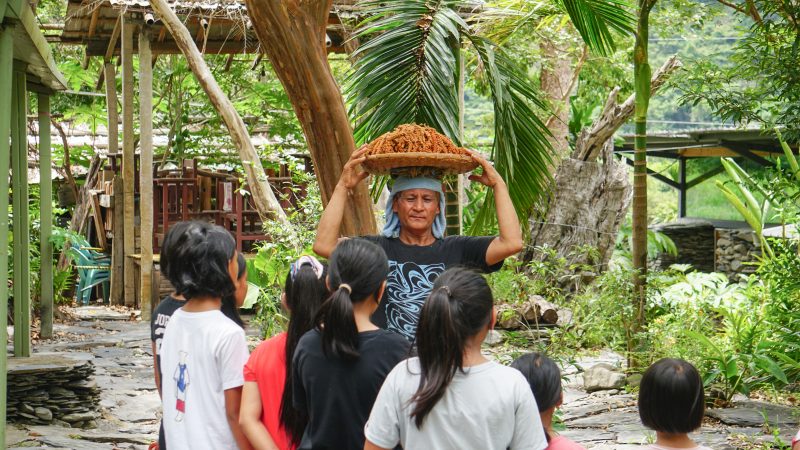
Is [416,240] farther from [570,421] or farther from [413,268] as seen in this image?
[570,421]

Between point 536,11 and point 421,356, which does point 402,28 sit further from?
point 421,356

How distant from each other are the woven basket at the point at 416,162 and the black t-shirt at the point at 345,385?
42.4 inches

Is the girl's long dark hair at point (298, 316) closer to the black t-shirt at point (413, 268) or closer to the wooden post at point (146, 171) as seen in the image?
the black t-shirt at point (413, 268)

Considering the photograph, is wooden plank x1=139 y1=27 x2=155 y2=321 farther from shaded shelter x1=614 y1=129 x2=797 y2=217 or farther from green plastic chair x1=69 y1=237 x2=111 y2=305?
shaded shelter x1=614 y1=129 x2=797 y2=217

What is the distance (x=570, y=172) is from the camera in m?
12.4

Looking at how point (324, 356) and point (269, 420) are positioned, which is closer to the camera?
point (324, 356)

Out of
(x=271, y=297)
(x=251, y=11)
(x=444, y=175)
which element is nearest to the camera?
(x=444, y=175)

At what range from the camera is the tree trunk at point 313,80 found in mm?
5008

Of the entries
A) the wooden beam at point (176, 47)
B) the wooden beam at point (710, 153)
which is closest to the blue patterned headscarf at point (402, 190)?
the wooden beam at point (176, 47)

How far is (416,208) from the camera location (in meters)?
3.85

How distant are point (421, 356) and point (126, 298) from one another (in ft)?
38.4

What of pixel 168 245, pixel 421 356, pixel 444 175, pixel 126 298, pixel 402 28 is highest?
pixel 402 28

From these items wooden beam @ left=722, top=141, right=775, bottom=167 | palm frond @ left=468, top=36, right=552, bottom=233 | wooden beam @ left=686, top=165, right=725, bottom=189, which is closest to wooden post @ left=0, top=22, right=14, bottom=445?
palm frond @ left=468, top=36, right=552, bottom=233

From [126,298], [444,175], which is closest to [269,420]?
[444,175]
